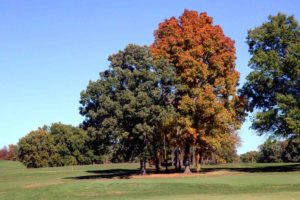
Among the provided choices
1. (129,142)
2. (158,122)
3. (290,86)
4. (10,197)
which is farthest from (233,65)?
(10,197)

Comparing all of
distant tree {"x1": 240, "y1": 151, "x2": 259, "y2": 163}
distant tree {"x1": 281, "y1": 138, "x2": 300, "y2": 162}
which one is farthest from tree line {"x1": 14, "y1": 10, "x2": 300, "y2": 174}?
distant tree {"x1": 240, "y1": 151, "x2": 259, "y2": 163}

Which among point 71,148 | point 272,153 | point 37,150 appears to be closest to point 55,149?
point 71,148

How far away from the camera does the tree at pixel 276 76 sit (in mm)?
49000

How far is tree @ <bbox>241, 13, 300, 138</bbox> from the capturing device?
49.0 m

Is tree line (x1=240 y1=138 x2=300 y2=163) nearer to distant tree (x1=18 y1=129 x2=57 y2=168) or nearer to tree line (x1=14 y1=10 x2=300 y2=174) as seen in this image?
tree line (x1=14 y1=10 x2=300 y2=174)

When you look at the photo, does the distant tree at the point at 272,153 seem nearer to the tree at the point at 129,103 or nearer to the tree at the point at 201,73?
the tree at the point at 201,73

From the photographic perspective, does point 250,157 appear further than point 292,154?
Yes

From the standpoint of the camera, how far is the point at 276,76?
50031 millimetres

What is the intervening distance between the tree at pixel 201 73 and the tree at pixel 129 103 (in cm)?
205

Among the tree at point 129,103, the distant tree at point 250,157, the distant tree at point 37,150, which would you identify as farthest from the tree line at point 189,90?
the distant tree at point 37,150

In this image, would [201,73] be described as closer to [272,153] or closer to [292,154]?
[292,154]

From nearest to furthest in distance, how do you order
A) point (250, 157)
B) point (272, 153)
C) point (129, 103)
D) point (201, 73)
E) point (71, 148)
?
point (129, 103) → point (201, 73) → point (272, 153) → point (250, 157) → point (71, 148)

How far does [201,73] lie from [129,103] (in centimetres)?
845

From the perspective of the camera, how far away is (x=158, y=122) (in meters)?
49.3
